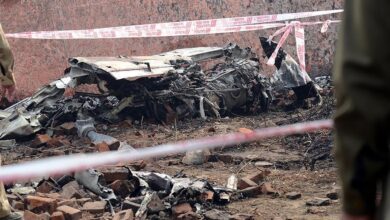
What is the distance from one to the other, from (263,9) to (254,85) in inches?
187

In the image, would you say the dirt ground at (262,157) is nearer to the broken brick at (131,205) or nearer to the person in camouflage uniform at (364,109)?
the broken brick at (131,205)

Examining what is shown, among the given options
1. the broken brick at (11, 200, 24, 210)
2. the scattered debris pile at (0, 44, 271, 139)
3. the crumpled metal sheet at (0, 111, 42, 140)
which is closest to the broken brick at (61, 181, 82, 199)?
the broken brick at (11, 200, 24, 210)

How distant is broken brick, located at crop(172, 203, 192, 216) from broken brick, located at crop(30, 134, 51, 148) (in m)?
4.36

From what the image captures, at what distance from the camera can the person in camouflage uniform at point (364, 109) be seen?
158 centimetres

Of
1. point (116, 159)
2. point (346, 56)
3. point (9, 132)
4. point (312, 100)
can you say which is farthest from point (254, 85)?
point (346, 56)

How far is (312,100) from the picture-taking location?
1208cm

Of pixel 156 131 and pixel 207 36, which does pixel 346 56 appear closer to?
pixel 156 131

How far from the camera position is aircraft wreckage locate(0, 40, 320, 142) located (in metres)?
10.0

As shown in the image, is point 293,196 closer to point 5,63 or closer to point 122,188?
point 122,188

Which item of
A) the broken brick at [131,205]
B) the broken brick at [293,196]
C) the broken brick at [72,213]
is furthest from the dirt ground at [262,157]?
the broken brick at [72,213]

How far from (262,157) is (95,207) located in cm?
303

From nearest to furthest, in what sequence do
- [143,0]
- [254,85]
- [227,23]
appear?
1. [254,85]
2. [227,23]
3. [143,0]

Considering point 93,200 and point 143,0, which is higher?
point 143,0

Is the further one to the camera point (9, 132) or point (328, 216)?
point (9, 132)
